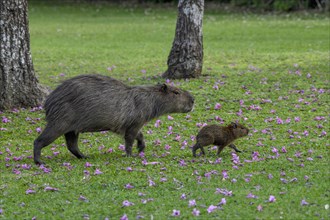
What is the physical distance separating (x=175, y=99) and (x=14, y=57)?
12.3ft

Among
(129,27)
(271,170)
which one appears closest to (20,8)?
(271,170)

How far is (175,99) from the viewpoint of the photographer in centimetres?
908

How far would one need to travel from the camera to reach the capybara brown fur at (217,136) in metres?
8.55

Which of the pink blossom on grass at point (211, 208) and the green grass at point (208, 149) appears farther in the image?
the green grass at point (208, 149)

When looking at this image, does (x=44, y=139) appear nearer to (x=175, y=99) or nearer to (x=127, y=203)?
(x=175, y=99)

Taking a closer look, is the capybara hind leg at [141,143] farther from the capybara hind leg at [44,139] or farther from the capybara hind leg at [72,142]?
the capybara hind leg at [44,139]

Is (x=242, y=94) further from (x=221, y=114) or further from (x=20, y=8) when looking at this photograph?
(x=20, y=8)

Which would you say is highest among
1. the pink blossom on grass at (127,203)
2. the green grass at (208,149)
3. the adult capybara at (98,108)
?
the adult capybara at (98,108)

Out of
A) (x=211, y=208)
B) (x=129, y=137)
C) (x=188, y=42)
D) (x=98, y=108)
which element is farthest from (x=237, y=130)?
(x=188, y=42)

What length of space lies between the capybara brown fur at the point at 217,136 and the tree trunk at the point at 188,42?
5.74 metres

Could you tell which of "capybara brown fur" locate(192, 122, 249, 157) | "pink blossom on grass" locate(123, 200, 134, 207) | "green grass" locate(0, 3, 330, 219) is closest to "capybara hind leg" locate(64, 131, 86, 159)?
"green grass" locate(0, 3, 330, 219)

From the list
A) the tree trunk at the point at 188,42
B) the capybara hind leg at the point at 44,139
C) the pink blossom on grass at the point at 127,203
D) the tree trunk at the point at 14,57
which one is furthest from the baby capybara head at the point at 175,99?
the tree trunk at the point at 188,42

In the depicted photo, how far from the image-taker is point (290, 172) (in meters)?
7.57

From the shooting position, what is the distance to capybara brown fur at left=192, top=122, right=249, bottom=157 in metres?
8.55
